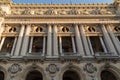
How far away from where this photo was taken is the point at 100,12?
33.6 meters

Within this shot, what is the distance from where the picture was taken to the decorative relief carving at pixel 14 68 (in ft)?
77.4

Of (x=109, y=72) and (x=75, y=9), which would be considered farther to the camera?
(x=75, y=9)

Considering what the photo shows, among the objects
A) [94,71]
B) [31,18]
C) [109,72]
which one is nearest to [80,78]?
[94,71]

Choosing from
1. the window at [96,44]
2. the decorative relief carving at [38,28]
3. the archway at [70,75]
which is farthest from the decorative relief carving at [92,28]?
the archway at [70,75]

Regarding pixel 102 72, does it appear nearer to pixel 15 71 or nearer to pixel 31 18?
pixel 15 71

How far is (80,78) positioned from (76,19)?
36.4ft

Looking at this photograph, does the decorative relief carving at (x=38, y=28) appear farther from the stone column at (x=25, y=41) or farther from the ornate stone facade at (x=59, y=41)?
the stone column at (x=25, y=41)

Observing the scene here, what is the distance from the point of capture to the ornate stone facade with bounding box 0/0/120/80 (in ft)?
79.0

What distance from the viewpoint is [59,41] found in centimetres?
2895

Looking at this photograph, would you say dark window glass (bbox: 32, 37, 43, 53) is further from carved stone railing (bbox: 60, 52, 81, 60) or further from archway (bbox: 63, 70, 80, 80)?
archway (bbox: 63, 70, 80, 80)

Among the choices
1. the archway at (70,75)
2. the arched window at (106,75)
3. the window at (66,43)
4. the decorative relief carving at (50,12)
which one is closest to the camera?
the archway at (70,75)

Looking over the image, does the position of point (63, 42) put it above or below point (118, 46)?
above

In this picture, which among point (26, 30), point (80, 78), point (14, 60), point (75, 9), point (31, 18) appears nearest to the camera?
point (80, 78)

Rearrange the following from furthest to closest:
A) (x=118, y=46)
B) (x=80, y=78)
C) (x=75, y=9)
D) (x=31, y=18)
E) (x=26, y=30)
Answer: (x=75, y=9) < (x=31, y=18) < (x=26, y=30) < (x=118, y=46) < (x=80, y=78)
